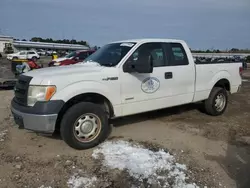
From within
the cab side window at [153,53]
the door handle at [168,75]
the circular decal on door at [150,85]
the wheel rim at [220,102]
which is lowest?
the wheel rim at [220,102]

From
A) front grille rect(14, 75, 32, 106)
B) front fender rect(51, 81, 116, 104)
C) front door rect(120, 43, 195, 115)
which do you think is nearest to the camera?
front fender rect(51, 81, 116, 104)

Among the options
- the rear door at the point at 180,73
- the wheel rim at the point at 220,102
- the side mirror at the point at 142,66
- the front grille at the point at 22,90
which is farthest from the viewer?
the wheel rim at the point at 220,102

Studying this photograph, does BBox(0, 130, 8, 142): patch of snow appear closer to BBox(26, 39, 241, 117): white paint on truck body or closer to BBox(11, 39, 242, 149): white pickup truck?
BBox(11, 39, 242, 149): white pickup truck

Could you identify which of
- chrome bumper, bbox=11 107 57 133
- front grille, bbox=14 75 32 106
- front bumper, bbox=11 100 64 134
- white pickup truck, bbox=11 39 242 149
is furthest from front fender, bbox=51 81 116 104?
front grille, bbox=14 75 32 106

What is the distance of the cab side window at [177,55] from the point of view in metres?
5.67

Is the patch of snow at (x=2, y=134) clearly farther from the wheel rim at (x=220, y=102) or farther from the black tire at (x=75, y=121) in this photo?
the wheel rim at (x=220, y=102)

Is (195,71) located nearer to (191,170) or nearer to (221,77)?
(221,77)

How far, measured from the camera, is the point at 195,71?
599 centimetres

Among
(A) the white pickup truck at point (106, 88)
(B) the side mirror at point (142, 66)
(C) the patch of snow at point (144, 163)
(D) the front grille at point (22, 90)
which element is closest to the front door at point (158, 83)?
(A) the white pickup truck at point (106, 88)

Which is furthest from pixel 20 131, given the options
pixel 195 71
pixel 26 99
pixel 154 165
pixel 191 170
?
pixel 195 71

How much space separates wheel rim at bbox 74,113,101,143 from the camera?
14.4ft

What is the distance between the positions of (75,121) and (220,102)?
4138 mm

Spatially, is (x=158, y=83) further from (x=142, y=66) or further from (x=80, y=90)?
(x=80, y=90)

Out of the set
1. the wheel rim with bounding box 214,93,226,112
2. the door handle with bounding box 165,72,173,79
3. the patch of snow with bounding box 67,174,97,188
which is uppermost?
the door handle with bounding box 165,72,173,79
